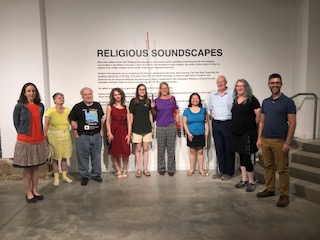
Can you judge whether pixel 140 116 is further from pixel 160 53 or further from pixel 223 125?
pixel 223 125

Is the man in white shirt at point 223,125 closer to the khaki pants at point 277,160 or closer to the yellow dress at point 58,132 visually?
the khaki pants at point 277,160

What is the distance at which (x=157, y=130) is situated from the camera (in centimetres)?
488

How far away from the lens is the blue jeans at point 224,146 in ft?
14.9

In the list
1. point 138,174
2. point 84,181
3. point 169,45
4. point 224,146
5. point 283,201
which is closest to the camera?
point 283,201

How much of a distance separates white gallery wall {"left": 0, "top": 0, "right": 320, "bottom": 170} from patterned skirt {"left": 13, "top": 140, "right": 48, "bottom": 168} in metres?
1.40

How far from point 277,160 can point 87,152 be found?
2791mm

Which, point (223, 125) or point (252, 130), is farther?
point (223, 125)

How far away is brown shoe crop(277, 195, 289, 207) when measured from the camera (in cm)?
351

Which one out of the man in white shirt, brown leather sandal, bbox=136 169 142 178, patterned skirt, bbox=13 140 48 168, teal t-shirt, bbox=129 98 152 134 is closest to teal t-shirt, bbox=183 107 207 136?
the man in white shirt

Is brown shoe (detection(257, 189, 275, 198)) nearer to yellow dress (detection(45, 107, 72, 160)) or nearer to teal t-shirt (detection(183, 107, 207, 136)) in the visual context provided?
teal t-shirt (detection(183, 107, 207, 136))

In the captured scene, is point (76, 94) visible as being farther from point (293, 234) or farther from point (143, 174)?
point (293, 234)

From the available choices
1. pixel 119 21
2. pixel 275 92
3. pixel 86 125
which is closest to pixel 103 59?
pixel 119 21

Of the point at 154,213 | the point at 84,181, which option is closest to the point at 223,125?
the point at 154,213

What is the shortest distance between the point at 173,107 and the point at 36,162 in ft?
7.46
